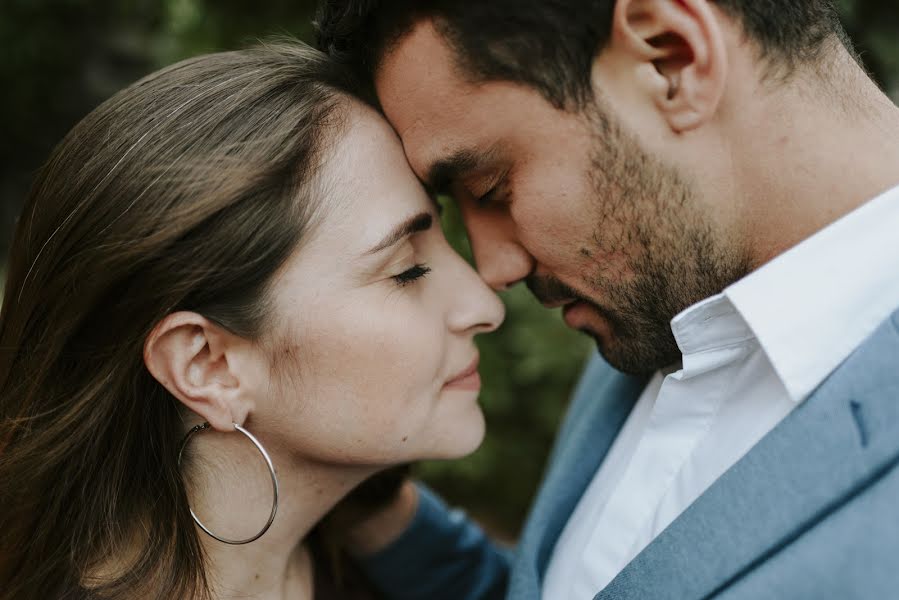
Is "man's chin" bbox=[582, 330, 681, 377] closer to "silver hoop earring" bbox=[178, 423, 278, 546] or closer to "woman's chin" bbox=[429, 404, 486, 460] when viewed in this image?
"woman's chin" bbox=[429, 404, 486, 460]

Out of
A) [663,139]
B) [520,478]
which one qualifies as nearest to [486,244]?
[663,139]

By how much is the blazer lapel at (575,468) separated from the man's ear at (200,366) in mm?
888

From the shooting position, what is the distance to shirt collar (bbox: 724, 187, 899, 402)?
170 cm

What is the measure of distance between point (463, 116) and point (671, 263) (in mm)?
626

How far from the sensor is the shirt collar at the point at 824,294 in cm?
170

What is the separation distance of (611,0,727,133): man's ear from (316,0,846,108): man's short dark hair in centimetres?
6

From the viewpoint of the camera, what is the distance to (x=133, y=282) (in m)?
1.94

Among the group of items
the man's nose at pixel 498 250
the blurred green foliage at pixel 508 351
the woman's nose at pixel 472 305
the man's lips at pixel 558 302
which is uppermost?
the man's nose at pixel 498 250

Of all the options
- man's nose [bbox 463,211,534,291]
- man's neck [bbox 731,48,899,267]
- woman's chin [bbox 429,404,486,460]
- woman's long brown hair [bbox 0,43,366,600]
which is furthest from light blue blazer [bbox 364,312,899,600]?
woman's long brown hair [bbox 0,43,366,600]

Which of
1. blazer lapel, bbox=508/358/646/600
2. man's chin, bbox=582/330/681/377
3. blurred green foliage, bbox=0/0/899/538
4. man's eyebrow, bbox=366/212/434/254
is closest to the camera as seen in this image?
man's eyebrow, bbox=366/212/434/254

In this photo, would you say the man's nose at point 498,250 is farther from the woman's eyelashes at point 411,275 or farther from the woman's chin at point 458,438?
the woman's chin at point 458,438

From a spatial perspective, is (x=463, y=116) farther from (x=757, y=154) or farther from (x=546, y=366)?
(x=546, y=366)

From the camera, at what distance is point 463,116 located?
1934 millimetres

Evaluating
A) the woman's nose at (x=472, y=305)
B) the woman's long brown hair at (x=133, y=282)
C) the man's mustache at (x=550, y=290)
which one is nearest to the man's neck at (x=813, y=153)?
the man's mustache at (x=550, y=290)
